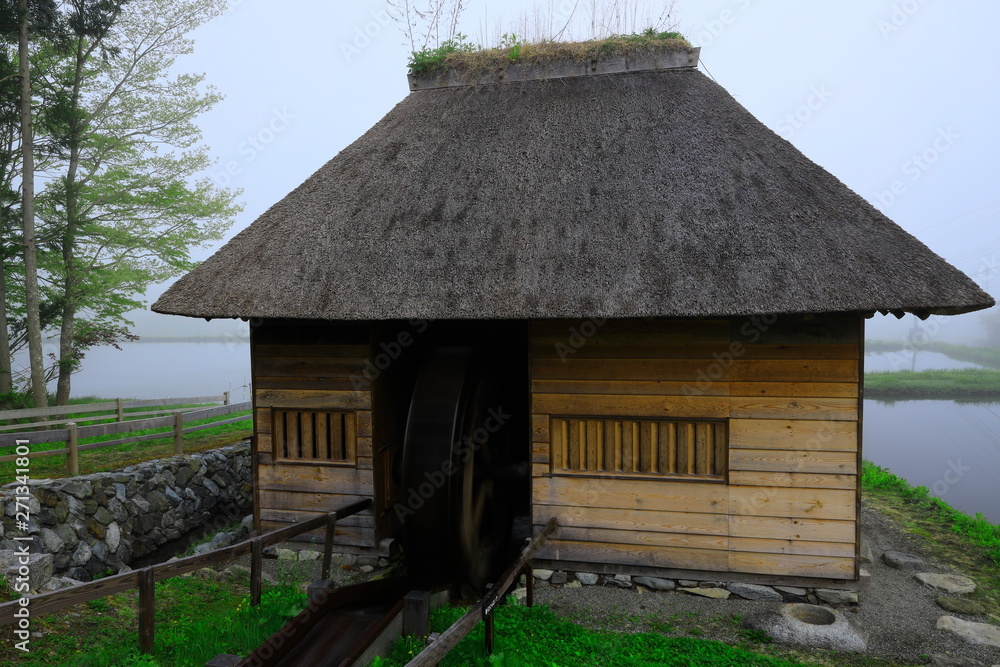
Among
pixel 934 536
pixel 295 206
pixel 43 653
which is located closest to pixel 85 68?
pixel 295 206

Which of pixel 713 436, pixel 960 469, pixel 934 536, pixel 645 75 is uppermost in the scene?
pixel 645 75

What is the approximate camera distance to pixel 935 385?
2183 cm

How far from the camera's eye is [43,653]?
3.64 meters

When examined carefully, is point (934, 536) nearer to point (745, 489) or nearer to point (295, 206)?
point (745, 489)

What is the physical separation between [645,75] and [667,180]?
2.12 m

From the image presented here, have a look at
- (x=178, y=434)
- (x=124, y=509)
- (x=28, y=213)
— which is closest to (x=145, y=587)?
(x=124, y=509)

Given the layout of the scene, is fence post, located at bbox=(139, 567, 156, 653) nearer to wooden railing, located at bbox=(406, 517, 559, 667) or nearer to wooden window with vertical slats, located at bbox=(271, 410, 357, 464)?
wooden railing, located at bbox=(406, 517, 559, 667)

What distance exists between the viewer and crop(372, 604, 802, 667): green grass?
3893 mm

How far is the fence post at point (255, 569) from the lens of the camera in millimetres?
4312

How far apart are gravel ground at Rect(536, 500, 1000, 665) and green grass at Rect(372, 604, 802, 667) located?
0.74ft

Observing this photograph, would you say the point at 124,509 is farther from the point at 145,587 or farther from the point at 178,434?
the point at 145,587

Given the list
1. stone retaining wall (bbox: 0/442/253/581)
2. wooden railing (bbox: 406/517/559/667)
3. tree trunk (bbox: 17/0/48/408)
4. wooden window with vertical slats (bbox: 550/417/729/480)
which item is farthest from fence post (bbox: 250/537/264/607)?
tree trunk (bbox: 17/0/48/408)

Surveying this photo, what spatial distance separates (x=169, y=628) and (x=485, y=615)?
233cm

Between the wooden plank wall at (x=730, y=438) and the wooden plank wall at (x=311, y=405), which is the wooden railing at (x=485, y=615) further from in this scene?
the wooden plank wall at (x=311, y=405)
